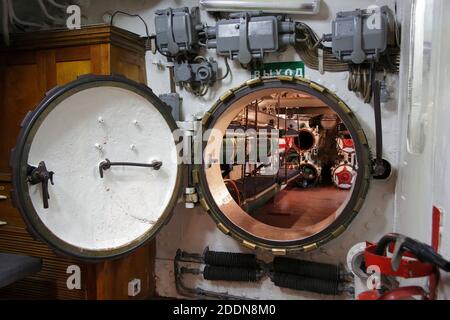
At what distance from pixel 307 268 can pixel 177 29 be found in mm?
1907

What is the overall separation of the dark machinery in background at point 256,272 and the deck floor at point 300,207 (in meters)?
2.21

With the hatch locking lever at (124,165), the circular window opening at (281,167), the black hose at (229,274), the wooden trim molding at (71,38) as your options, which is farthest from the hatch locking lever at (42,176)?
the black hose at (229,274)

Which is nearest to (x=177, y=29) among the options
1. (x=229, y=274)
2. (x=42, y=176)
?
(x=42, y=176)

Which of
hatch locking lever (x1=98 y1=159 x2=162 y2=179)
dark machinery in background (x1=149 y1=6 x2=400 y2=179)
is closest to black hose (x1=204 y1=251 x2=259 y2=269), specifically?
hatch locking lever (x1=98 y1=159 x2=162 y2=179)

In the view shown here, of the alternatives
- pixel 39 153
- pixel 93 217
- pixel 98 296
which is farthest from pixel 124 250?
pixel 39 153

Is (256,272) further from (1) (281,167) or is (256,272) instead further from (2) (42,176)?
(1) (281,167)

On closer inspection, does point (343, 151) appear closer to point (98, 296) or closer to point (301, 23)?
point (301, 23)

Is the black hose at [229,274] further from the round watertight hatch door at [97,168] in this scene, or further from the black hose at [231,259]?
the round watertight hatch door at [97,168]

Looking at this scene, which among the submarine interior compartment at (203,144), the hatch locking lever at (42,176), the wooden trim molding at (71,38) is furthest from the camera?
the wooden trim molding at (71,38)

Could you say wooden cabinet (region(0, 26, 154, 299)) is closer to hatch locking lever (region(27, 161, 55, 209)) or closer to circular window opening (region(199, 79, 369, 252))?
hatch locking lever (region(27, 161, 55, 209))

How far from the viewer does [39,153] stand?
6.06 ft

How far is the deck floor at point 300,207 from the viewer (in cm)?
552

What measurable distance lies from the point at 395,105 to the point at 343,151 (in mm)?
6240

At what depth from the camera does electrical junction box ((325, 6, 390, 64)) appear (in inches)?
81.8
